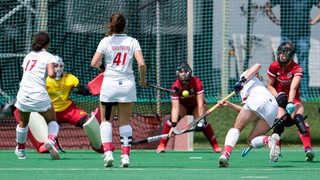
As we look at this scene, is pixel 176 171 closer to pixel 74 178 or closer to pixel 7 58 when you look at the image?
pixel 74 178

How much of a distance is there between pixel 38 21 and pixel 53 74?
3.71 m

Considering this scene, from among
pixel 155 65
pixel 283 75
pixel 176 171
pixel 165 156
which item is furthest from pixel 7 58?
pixel 176 171

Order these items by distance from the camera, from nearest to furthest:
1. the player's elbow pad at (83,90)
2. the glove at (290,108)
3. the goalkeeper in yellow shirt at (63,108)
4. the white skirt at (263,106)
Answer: the white skirt at (263,106)
the glove at (290,108)
the player's elbow pad at (83,90)
the goalkeeper in yellow shirt at (63,108)

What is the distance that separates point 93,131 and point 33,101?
1.70 meters

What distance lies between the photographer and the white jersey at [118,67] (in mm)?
10320

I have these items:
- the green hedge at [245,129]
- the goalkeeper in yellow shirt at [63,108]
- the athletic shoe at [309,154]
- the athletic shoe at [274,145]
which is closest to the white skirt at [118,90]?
the athletic shoe at [274,145]

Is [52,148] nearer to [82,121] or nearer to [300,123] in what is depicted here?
→ [82,121]

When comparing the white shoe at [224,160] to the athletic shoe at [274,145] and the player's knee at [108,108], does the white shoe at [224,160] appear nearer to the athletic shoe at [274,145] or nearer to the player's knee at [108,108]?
the athletic shoe at [274,145]

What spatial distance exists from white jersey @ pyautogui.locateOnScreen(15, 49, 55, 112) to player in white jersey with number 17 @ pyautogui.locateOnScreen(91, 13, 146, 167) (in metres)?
1.35

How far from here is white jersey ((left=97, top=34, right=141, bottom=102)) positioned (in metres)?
10.3

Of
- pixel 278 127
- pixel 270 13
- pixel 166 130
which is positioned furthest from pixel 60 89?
pixel 270 13

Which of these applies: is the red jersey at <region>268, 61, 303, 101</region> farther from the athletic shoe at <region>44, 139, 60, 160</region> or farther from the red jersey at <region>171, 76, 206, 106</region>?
the athletic shoe at <region>44, 139, 60, 160</region>

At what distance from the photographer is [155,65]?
1488cm

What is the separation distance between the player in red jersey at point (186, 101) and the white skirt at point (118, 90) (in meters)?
2.97
